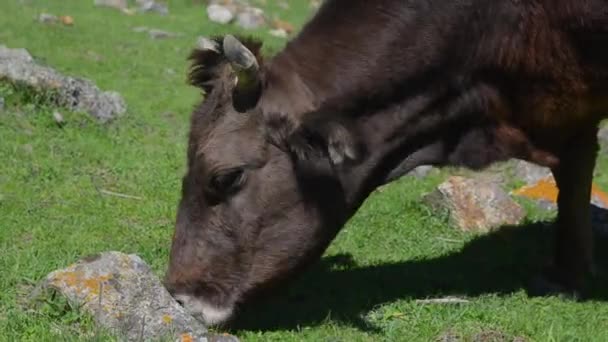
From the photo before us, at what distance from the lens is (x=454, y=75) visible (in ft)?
20.4

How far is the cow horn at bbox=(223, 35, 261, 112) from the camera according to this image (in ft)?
18.7

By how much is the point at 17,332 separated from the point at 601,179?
285 inches

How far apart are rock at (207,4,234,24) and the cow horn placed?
15.3 meters

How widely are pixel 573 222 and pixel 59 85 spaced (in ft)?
18.5

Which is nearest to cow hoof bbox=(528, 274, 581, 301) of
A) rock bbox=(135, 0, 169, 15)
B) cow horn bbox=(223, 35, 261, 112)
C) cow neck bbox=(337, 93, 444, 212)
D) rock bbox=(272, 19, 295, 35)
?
cow neck bbox=(337, 93, 444, 212)

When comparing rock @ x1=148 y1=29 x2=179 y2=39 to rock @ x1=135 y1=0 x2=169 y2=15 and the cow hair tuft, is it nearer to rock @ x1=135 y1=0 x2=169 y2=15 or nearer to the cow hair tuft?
rock @ x1=135 y1=0 x2=169 y2=15

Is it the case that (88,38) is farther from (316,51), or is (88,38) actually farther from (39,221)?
(316,51)

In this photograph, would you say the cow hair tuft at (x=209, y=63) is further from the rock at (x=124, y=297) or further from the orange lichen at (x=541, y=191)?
the orange lichen at (x=541, y=191)

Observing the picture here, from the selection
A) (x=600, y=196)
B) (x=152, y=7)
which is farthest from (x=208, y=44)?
(x=152, y=7)

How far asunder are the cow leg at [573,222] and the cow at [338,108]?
997 millimetres

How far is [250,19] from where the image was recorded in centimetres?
2136

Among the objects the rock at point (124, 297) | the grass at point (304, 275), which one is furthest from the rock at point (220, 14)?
the rock at point (124, 297)

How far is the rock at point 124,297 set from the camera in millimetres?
5379

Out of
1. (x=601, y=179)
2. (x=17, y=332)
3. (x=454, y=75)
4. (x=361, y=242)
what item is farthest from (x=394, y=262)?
(x=601, y=179)
